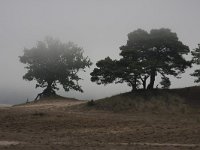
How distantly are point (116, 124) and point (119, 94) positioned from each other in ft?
52.8

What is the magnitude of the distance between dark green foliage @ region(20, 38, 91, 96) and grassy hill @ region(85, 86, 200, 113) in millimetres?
18068

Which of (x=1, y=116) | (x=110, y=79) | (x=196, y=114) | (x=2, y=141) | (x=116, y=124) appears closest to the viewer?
(x=2, y=141)

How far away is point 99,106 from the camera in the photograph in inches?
1614

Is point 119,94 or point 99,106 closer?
point 99,106

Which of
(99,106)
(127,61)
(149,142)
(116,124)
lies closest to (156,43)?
(127,61)

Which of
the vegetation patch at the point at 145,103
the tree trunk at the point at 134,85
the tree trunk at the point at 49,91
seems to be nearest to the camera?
the vegetation patch at the point at 145,103

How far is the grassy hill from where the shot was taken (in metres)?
40.6

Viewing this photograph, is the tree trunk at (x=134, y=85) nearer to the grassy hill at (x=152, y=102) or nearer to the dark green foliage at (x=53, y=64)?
the grassy hill at (x=152, y=102)

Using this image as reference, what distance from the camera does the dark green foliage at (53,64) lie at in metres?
60.1

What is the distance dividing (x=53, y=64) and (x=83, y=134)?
123ft

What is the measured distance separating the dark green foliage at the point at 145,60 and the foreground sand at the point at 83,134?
1194cm

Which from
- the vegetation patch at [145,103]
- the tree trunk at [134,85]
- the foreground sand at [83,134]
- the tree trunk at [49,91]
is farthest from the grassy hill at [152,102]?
the tree trunk at [49,91]

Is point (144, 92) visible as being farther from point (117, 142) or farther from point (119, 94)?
point (117, 142)

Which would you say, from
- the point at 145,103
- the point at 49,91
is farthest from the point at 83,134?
the point at 49,91
